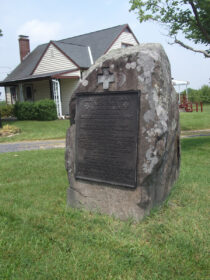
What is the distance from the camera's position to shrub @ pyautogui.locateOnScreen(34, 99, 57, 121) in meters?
18.7

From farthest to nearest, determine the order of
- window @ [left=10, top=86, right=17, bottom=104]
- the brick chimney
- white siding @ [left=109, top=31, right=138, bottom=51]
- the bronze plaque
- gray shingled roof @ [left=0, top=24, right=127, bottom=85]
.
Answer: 1. the brick chimney
2. window @ [left=10, top=86, right=17, bottom=104]
3. white siding @ [left=109, top=31, right=138, bottom=51]
4. gray shingled roof @ [left=0, top=24, right=127, bottom=85]
5. the bronze plaque

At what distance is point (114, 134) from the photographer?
338 centimetres

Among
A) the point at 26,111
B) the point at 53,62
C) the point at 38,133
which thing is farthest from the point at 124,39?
the point at 38,133

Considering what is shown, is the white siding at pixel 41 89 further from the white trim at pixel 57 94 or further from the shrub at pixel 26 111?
the shrub at pixel 26 111

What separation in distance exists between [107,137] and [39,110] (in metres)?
16.1

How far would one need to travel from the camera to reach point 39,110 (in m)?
18.8

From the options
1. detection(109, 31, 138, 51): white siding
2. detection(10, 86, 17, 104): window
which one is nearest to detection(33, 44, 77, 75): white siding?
detection(109, 31, 138, 51): white siding

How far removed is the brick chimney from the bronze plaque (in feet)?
90.1

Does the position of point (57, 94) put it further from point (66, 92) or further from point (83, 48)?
point (83, 48)

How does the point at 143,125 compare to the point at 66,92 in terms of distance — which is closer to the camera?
the point at 143,125

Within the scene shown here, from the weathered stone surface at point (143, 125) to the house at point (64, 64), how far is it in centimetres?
1634

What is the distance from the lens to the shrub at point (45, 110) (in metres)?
18.7

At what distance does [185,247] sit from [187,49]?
6.99 metres

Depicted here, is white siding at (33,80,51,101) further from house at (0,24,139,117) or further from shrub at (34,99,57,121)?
shrub at (34,99,57,121)
